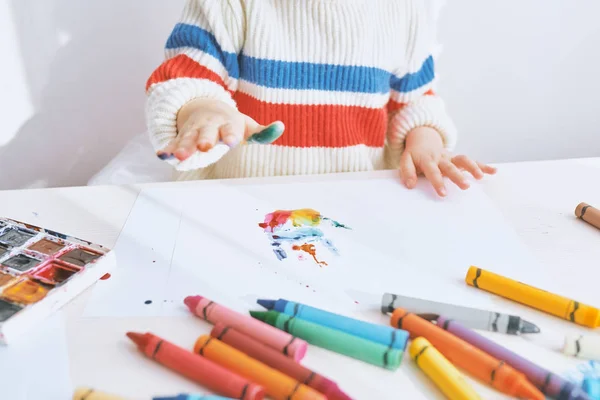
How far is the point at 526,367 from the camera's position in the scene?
1.18 ft

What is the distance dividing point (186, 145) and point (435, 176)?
27cm

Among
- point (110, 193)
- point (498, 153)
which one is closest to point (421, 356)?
point (110, 193)

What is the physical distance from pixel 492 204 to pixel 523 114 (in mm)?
580

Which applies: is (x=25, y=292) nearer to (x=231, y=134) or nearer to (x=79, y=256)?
(x=79, y=256)

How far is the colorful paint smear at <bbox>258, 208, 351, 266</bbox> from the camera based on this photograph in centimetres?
49

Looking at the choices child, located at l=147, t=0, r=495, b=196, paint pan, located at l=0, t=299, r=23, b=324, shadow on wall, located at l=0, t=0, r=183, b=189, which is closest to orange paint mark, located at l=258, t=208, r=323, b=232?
child, located at l=147, t=0, r=495, b=196

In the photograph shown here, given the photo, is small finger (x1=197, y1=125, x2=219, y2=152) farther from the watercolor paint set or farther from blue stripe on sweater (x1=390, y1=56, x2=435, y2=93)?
blue stripe on sweater (x1=390, y1=56, x2=435, y2=93)

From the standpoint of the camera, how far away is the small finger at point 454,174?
0.59 m

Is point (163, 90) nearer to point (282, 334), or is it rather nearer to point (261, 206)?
point (261, 206)

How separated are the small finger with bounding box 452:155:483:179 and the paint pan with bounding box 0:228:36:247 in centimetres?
42

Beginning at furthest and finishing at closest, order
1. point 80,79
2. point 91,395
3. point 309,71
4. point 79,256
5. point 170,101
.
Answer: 1. point 80,79
2. point 309,71
3. point 170,101
4. point 79,256
5. point 91,395

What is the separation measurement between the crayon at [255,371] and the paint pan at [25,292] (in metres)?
0.12

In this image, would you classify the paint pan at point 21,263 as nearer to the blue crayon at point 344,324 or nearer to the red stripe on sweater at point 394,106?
the blue crayon at point 344,324

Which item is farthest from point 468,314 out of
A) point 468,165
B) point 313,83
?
point 313,83
